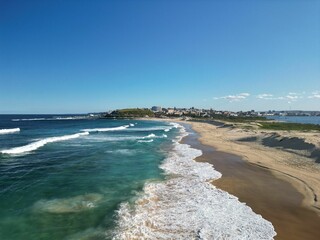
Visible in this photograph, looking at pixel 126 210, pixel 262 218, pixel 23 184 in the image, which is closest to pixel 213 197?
pixel 262 218

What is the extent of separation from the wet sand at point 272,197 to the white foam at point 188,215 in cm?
59

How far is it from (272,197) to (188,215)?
5304 mm

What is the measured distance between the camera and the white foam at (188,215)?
35.3ft

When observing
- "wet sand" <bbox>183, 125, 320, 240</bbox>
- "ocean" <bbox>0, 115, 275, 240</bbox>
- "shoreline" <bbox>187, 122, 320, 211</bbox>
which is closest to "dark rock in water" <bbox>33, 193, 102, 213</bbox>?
"ocean" <bbox>0, 115, 275, 240</bbox>

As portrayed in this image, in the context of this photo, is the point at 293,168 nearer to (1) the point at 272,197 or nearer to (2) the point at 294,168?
(2) the point at 294,168

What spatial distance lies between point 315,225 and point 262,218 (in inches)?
78.5

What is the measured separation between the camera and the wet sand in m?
11.2

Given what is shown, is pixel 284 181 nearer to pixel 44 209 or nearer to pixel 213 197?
pixel 213 197

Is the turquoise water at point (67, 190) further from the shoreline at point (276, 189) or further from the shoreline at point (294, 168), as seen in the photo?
the shoreline at point (294, 168)

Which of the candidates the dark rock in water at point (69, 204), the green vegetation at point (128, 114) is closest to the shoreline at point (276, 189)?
the dark rock in water at point (69, 204)

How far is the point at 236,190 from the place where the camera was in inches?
656

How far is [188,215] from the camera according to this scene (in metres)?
12.7

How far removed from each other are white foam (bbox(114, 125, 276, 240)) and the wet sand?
586 millimetres

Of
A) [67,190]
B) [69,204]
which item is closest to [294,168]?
[67,190]
